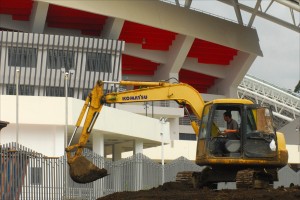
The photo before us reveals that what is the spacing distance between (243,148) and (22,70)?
6014 cm

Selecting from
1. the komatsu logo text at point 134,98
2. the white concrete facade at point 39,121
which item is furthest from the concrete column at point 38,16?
the komatsu logo text at point 134,98

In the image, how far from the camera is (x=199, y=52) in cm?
10206

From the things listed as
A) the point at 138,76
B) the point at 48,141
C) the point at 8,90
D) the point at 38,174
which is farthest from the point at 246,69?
the point at 38,174

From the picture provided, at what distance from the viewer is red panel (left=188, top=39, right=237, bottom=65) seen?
99.7m

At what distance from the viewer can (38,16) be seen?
85500mm

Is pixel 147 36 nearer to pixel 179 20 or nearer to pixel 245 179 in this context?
pixel 179 20

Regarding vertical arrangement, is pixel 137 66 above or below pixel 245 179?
above

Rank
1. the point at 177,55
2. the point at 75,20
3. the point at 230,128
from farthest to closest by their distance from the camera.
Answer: the point at 177,55
the point at 75,20
the point at 230,128

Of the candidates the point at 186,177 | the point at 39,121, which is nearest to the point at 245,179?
the point at 186,177

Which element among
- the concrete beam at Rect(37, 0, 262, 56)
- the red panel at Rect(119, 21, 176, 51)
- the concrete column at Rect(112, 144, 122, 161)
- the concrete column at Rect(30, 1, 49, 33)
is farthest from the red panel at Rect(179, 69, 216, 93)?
the concrete column at Rect(112, 144, 122, 161)

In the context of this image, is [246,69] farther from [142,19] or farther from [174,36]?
[142,19]

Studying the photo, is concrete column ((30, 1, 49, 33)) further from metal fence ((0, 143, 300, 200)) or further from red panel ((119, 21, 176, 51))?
metal fence ((0, 143, 300, 200))

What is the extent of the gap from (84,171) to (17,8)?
61.4 meters

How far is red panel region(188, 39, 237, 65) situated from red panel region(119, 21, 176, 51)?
334cm
